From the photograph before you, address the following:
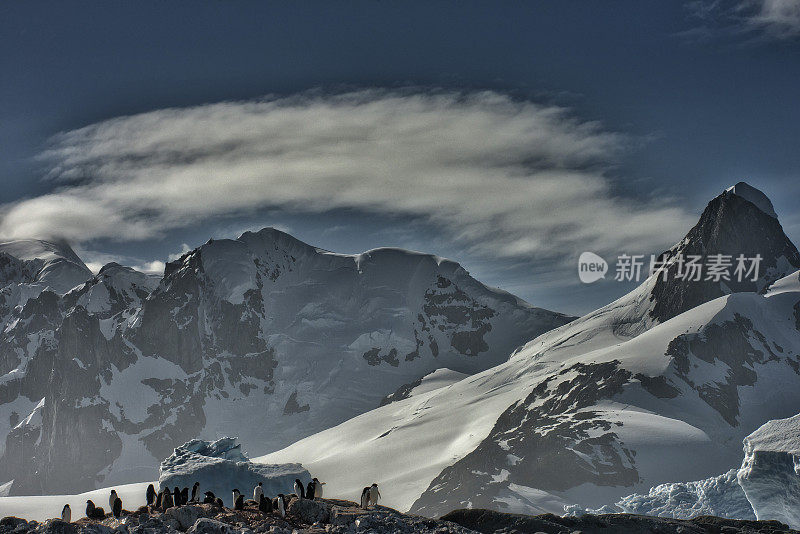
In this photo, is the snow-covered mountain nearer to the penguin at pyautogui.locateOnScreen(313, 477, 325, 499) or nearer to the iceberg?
the iceberg

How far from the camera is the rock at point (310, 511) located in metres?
42.5

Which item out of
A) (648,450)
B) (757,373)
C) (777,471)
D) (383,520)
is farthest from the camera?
(757,373)

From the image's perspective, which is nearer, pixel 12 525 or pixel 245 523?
pixel 12 525

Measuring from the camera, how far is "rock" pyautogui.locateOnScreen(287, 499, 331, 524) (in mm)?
42469

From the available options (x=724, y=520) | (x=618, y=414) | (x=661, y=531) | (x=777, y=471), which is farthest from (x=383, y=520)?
(x=618, y=414)

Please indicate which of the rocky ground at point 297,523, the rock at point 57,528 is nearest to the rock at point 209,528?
the rocky ground at point 297,523

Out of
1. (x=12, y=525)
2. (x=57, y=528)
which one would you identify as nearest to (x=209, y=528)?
(x=57, y=528)

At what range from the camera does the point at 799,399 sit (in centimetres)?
17438

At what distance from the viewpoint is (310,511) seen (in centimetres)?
4278

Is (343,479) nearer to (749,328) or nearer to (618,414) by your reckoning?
(618,414)

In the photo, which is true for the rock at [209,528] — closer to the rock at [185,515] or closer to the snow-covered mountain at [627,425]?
the rock at [185,515]

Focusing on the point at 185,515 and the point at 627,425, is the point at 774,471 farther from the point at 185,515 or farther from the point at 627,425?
the point at 627,425

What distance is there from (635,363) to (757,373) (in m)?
23.6

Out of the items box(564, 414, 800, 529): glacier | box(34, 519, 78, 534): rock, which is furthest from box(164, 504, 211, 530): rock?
box(564, 414, 800, 529): glacier
